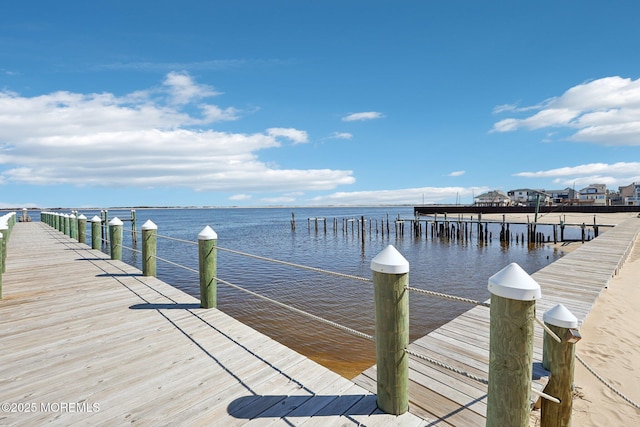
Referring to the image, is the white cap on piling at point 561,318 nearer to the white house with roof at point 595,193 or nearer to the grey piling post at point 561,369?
the grey piling post at point 561,369

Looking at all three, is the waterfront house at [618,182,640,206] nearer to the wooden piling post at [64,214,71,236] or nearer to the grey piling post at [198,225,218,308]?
the grey piling post at [198,225,218,308]

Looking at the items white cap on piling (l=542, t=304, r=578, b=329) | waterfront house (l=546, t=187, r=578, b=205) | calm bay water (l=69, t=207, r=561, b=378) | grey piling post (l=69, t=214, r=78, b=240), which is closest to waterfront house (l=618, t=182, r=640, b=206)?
waterfront house (l=546, t=187, r=578, b=205)

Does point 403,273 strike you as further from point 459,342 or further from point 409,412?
point 459,342

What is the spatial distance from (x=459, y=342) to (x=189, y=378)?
3.56 m

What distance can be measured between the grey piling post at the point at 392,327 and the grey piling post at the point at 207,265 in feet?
10.8

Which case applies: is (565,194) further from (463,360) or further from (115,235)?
(115,235)

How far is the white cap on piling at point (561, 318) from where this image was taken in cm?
286

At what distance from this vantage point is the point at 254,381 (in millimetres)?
3174

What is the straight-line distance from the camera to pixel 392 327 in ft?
8.60

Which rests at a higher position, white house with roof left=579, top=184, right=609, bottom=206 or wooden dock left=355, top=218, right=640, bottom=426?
white house with roof left=579, top=184, right=609, bottom=206

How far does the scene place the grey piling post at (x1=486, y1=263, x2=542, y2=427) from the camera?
196 centimetres

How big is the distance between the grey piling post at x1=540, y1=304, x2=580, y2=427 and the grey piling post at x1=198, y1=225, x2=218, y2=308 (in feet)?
14.4

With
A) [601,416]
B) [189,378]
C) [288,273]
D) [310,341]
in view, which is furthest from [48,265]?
[601,416]

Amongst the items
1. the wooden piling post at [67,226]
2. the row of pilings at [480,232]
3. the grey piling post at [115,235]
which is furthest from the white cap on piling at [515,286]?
the row of pilings at [480,232]
